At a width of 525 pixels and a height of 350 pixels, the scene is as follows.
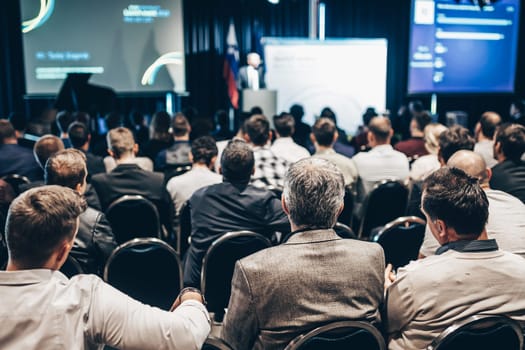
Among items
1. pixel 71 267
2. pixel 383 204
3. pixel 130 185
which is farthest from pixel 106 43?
pixel 71 267

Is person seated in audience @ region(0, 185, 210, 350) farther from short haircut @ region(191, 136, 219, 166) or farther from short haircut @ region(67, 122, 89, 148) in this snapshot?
short haircut @ region(67, 122, 89, 148)

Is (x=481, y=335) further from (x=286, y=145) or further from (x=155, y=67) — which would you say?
(x=155, y=67)

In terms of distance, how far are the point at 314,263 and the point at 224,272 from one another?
1.13m

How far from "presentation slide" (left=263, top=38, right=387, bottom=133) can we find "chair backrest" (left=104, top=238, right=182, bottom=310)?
7.49 meters

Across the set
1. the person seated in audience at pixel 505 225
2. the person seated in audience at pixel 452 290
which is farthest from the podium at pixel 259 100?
the person seated in audience at pixel 452 290

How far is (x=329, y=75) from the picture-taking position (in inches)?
409

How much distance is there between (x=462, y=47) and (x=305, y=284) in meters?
10.3

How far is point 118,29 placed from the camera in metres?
9.10

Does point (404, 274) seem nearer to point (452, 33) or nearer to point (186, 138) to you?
point (186, 138)

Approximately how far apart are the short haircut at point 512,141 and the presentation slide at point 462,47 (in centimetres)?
719

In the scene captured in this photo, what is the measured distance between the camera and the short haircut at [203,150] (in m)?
3.83

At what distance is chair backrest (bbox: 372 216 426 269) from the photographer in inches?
122

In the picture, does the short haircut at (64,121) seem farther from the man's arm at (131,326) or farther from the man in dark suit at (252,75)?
the man's arm at (131,326)

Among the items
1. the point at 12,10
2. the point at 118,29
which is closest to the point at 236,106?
the point at 118,29
